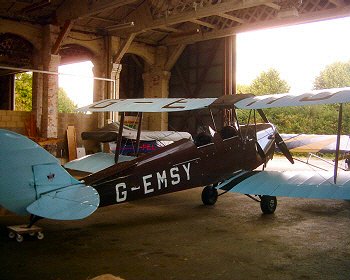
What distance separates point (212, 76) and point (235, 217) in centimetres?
997

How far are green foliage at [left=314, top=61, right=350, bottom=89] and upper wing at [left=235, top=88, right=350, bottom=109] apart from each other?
3149cm

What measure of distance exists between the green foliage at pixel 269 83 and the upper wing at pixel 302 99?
3029 centimetres

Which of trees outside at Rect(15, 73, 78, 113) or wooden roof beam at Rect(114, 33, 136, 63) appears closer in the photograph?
wooden roof beam at Rect(114, 33, 136, 63)

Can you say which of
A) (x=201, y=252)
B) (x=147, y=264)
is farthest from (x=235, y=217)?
(x=147, y=264)

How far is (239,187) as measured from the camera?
6691 mm

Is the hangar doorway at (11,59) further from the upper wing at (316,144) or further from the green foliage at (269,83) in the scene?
the green foliage at (269,83)

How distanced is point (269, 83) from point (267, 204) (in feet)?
101

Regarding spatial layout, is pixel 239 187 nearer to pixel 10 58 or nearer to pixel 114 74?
pixel 114 74

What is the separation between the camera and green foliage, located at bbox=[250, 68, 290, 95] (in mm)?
36500

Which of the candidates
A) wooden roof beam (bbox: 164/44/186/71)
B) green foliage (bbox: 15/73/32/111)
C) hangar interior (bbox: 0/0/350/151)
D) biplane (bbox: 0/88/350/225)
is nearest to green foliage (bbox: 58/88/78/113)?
green foliage (bbox: 15/73/32/111)

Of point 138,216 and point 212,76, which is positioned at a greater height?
point 212,76

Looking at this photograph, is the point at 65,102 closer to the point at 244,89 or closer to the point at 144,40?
the point at 244,89

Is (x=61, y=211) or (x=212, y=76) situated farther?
(x=212, y=76)

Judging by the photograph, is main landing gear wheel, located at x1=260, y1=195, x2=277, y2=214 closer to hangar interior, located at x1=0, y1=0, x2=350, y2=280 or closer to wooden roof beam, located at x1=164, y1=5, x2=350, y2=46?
hangar interior, located at x1=0, y1=0, x2=350, y2=280
